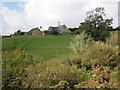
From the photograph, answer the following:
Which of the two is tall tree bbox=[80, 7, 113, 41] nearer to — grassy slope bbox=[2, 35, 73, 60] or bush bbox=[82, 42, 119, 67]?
grassy slope bbox=[2, 35, 73, 60]

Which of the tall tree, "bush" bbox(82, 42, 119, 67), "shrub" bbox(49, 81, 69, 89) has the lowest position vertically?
"shrub" bbox(49, 81, 69, 89)

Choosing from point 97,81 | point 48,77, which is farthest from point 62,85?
point 97,81

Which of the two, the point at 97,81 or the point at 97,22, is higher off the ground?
the point at 97,22

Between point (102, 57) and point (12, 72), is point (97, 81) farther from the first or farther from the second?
point (12, 72)

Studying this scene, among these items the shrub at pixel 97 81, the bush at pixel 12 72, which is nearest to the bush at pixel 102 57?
the shrub at pixel 97 81

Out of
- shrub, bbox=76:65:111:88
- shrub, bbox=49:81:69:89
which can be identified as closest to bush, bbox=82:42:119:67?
shrub, bbox=76:65:111:88

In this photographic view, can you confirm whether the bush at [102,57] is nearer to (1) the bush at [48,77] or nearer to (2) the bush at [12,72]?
(1) the bush at [48,77]

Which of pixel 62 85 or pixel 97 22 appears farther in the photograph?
pixel 97 22

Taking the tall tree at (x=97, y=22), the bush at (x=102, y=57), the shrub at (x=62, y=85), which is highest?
the tall tree at (x=97, y=22)

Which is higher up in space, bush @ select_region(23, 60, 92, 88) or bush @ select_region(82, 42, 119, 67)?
bush @ select_region(82, 42, 119, 67)

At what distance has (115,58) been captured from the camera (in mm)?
5648

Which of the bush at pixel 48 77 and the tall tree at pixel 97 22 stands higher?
the tall tree at pixel 97 22

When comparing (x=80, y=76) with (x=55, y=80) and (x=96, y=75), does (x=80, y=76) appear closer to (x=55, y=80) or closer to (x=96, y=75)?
(x=96, y=75)

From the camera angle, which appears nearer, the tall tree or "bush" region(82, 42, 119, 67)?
"bush" region(82, 42, 119, 67)
